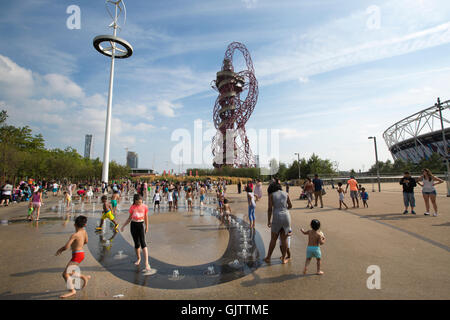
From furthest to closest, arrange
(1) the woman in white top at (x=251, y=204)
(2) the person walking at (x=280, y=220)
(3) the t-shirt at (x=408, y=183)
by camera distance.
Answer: (3) the t-shirt at (x=408, y=183)
(1) the woman in white top at (x=251, y=204)
(2) the person walking at (x=280, y=220)

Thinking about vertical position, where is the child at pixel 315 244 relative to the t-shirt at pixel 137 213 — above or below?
below

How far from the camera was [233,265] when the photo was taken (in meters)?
4.73

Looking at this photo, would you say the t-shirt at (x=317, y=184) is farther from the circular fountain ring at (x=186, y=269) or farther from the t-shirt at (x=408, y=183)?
the circular fountain ring at (x=186, y=269)

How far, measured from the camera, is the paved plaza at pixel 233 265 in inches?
138

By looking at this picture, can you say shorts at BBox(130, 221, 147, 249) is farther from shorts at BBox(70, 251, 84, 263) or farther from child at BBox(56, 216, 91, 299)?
shorts at BBox(70, 251, 84, 263)

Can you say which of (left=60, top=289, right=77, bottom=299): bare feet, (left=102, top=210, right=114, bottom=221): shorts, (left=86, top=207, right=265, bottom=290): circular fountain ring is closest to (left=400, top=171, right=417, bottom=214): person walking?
(left=86, top=207, right=265, bottom=290): circular fountain ring

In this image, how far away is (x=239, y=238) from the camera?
23.0 feet

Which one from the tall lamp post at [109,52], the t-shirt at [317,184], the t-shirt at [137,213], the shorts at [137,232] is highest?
the tall lamp post at [109,52]

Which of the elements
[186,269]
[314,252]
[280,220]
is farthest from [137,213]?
[314,252]

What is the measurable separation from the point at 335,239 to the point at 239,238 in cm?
298
